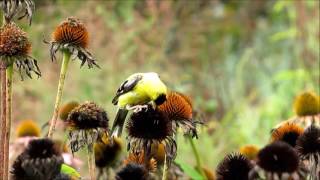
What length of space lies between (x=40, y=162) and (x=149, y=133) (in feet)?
0.84

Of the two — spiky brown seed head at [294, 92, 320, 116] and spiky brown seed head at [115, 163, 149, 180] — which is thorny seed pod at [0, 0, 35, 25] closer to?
spiky brown seed head at [115, 163, 149, 180]

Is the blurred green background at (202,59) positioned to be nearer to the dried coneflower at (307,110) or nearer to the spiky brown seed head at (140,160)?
the dried coneflower at (307,110)

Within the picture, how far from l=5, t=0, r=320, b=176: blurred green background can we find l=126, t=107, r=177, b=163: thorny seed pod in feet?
4.88

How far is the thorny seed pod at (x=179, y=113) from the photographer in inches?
52.4

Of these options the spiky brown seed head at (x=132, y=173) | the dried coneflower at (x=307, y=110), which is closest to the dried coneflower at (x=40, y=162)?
the spiky brown seed head at (x=132, y=173)

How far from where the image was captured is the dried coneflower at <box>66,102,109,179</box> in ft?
4.16

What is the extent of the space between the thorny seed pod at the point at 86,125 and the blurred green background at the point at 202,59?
147 cm

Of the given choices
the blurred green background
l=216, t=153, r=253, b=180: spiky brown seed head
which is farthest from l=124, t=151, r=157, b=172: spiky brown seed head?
the blurred green background

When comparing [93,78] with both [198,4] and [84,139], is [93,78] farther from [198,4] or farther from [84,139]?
[84,139]

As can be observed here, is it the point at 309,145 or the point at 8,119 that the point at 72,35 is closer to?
the point at 8,119

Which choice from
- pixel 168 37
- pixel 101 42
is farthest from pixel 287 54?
pixel 101 42

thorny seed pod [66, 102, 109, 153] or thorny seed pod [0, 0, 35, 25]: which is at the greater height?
thorny seed pod [0, 0, 35, 25]

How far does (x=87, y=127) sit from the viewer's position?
1278mm

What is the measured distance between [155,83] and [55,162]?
0.27 meters
